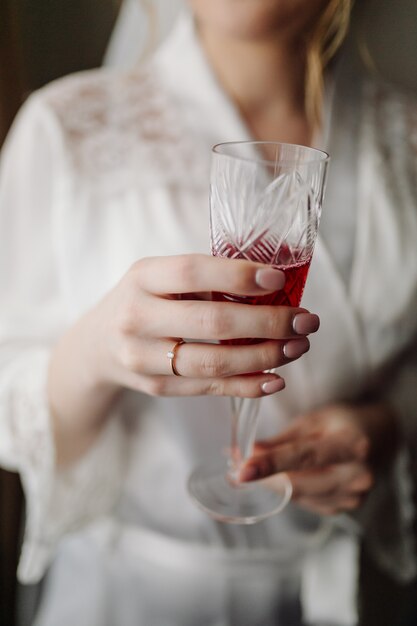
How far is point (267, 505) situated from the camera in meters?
0.47

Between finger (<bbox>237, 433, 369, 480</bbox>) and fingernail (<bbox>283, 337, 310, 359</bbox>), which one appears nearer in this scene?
fingernail (<bbox>283, 337, 310, 359</bbox>)

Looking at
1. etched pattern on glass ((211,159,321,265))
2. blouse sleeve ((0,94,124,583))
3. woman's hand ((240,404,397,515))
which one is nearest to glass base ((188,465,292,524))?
woman's hand ((240,404,397,515))

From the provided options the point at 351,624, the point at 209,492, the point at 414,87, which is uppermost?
the point at 414,87

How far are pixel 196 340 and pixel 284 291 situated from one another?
14 cm

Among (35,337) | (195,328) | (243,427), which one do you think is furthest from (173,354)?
(35,337)

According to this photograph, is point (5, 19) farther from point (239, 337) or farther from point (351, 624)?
point (351, 624)

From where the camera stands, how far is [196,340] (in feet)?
1.44

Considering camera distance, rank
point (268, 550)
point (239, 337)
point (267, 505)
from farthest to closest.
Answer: point (268, 550)
point (267, 505)
point (239, 337)

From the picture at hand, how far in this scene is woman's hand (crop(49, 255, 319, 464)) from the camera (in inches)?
11.5

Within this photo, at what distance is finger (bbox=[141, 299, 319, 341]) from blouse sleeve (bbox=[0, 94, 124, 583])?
21 centimetres

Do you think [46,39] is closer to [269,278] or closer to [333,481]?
[269,278]

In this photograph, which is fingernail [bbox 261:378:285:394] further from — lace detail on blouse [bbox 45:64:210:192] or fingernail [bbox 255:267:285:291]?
lace detail on blouse [bbox 45:64:210:192]

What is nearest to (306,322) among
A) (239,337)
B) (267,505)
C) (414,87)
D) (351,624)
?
(239,337)

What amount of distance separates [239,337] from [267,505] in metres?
0.22
